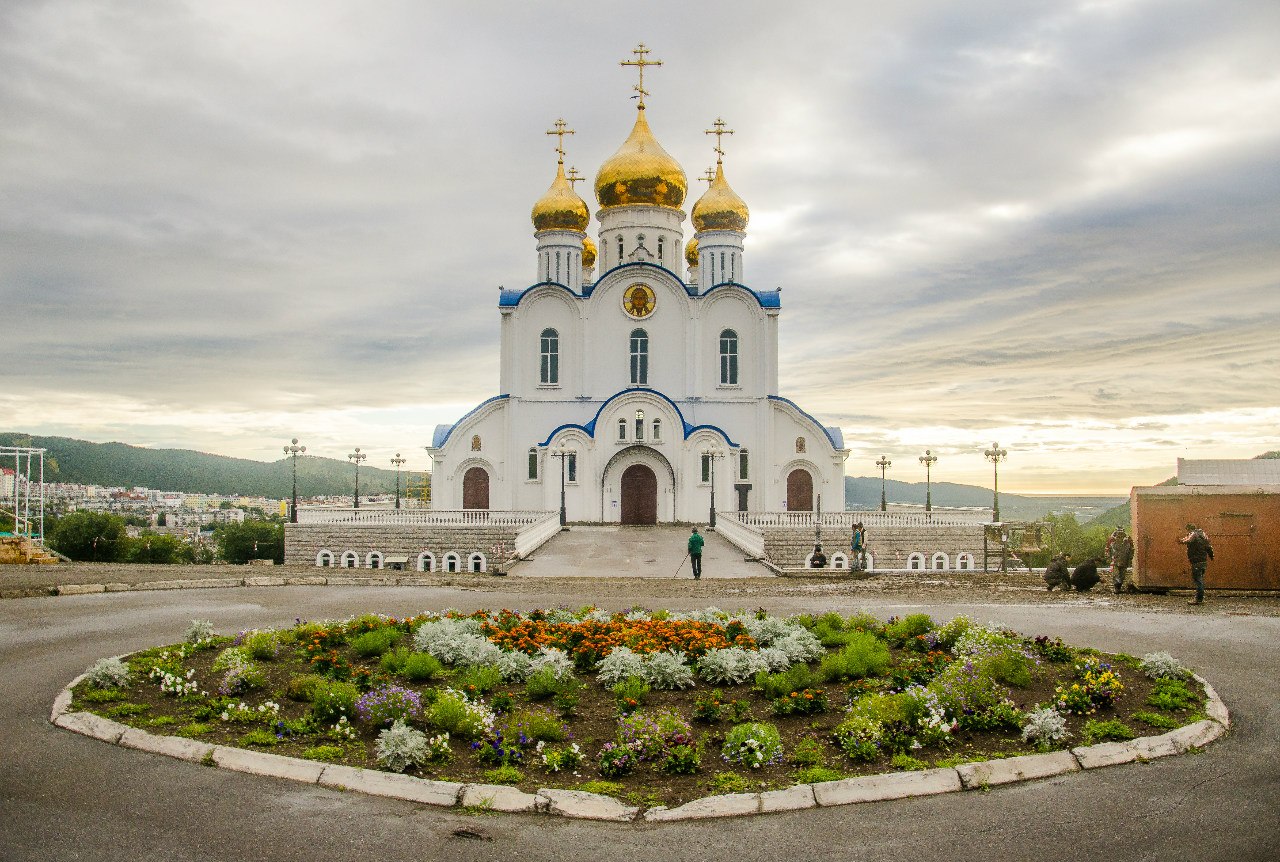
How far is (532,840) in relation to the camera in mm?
6125

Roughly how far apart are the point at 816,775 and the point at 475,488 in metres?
34.0

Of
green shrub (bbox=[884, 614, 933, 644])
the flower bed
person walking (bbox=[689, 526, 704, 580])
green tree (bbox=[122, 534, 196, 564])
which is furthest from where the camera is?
green tree (bbox=[122, 534, 196, 564])

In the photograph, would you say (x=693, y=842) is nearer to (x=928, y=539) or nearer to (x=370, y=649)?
(x=370, y=649)

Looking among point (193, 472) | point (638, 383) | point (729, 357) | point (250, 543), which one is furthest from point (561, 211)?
point (193, 472)

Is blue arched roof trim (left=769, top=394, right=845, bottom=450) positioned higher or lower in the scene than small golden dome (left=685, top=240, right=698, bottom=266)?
lower

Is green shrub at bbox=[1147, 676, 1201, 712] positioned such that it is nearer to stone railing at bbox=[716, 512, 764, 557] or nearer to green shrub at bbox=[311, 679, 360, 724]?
green shrub at bbox=[311, 679, 360, 724]

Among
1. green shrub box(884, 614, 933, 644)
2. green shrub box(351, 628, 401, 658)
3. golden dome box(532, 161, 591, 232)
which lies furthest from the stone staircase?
golden dome box(532, 161, 591, 232)

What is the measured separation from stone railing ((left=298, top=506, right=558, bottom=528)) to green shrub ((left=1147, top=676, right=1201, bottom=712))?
72.7 feet

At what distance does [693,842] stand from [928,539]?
26.1 meters

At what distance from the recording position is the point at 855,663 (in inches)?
372

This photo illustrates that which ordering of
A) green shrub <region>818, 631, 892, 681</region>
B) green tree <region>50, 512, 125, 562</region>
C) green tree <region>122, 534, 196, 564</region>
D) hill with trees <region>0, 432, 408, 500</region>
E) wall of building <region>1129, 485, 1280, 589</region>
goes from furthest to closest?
hill with trees <region>0, 432, 408, 500</region> → green tree <region>122, 534, 196, 564</region> → green tree <region>50, 512, 125, 562</region> → wall of building <region>1129, 485, 1280, 589</region> → green shrub <region>818, 631, 892, 681</region>

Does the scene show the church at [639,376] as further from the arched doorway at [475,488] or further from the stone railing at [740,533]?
the stone railing at [740,533]

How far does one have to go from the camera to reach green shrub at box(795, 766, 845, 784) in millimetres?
6859

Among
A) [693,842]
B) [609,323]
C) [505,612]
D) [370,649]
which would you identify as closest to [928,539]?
[609,323]
